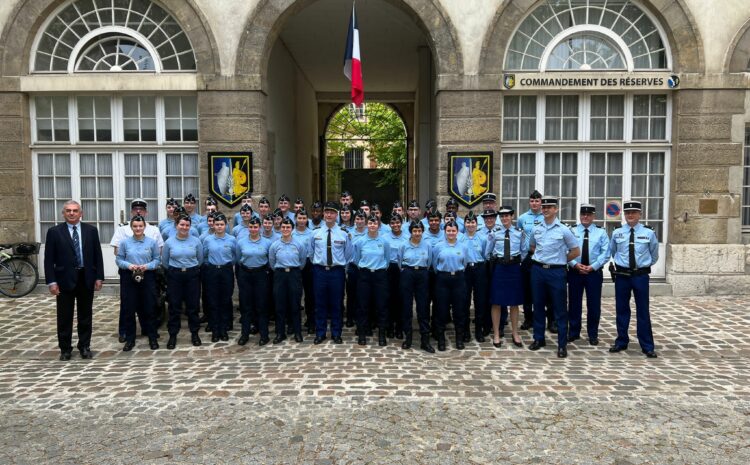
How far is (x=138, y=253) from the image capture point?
22.0ft

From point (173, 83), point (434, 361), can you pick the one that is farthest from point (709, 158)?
point (173, 83)

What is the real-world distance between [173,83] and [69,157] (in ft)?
7.74

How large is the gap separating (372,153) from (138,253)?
22.9 metres

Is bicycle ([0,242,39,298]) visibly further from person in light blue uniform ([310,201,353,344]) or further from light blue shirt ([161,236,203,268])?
person in light blue uniform ([310,201,353,344])

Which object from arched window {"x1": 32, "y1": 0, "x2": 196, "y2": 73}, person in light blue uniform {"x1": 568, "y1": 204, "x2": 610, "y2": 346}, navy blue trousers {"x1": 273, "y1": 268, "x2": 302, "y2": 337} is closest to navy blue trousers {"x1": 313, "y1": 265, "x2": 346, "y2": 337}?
navy blue trousers {"x1": 273, "y1": 268, "x2": 302, "y2": 337}

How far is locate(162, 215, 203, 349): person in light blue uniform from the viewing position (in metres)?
6.74

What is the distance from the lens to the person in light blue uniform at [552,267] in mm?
6504

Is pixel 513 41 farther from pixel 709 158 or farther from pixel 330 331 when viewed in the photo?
pixel 330 331

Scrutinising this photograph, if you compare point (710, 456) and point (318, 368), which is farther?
point (318, 368)

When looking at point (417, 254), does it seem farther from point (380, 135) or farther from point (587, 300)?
point (380, 135)

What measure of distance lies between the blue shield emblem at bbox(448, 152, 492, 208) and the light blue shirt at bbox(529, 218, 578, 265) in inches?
123

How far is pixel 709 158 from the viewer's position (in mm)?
9648

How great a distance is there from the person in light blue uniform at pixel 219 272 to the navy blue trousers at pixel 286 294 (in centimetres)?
60

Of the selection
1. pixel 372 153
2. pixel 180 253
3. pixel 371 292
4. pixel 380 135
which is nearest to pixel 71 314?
pixel 180 253
